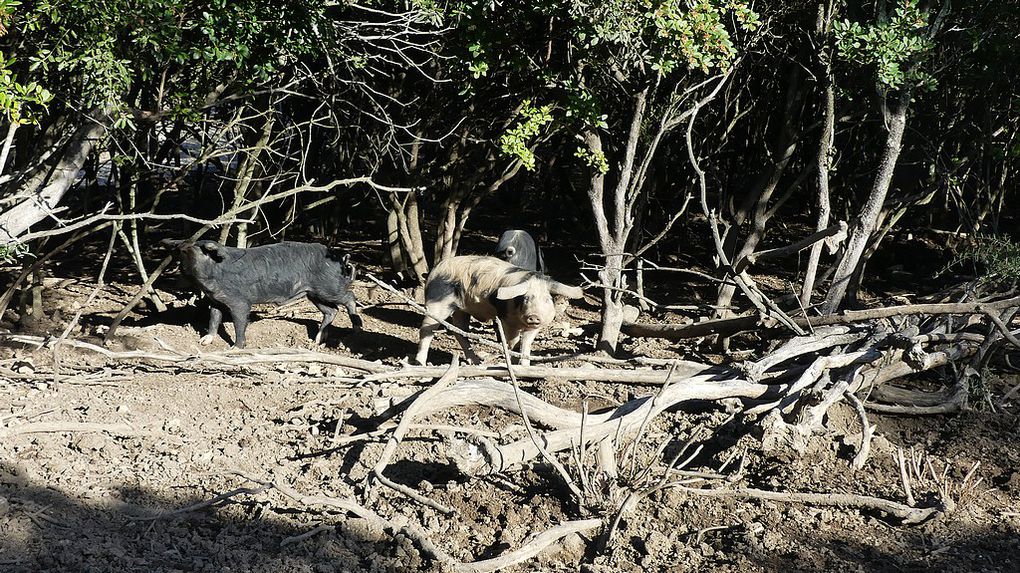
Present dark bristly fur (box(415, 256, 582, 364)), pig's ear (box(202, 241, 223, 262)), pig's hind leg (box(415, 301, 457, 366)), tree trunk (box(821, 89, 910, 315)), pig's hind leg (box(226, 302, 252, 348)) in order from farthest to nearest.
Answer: pig's hind leg (box(226, 302, 252, 348)) → pig's ear (box(202, 241, 223, 262)) → pig's hind leg (box(415, 301, 457, 366)) → dark bristly fur (box(415, 256, 582, 364)) → tree trunk (box(821, 89, 910, 315))

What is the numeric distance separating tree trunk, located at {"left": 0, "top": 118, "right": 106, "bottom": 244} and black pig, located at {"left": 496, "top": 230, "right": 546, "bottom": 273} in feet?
11.6

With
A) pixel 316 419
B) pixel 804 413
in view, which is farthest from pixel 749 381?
pixel 316 419

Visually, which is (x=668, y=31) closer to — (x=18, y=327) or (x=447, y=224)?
(x=447, y=224)

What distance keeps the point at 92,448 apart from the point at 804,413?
13.4 ft

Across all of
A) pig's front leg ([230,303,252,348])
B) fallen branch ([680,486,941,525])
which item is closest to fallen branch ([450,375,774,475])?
fallen branch ([680,486,941,525])

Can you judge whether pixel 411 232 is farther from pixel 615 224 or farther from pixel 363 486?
pixel 363 486

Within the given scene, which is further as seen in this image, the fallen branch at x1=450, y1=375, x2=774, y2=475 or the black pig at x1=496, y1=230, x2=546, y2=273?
the black pig at x1=496, y1=230, x2=546, y2=273

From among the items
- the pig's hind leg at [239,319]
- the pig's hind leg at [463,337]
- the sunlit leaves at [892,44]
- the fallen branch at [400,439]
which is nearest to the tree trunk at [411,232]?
the pig's hind leg at [463,337]

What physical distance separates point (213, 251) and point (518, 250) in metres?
2.70

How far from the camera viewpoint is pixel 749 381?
5.64m

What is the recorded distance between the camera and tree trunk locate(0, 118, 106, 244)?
18.7ft

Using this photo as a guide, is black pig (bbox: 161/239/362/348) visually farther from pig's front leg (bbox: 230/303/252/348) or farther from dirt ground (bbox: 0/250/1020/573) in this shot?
dirt ground (bbox: 0/250/1020/573)

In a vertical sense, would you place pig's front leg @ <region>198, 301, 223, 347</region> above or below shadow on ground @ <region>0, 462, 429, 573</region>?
below

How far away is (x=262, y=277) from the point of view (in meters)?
7.98
